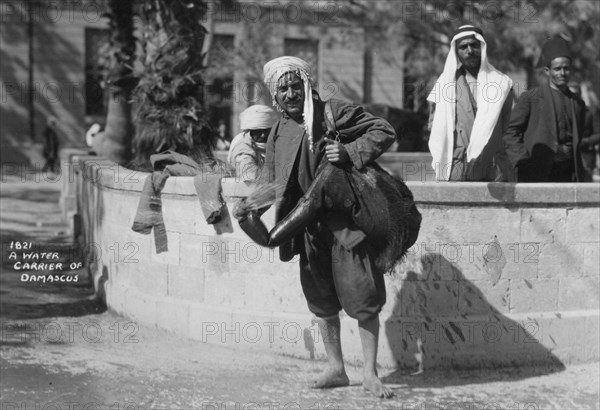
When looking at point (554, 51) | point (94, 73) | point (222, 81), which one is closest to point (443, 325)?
point (554, 51)

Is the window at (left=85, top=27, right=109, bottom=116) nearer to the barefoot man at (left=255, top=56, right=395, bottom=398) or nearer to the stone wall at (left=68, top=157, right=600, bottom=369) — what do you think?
the stone wall at (left=68, top=157, right=600, bottom=369)

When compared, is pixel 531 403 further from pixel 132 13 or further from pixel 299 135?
pixel 132 13

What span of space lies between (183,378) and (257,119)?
213 centimetres

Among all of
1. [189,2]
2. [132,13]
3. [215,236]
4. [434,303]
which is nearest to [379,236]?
[434,303]

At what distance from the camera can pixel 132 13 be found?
1485 cm

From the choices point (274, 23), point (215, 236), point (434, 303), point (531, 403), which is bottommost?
point (531, 403)

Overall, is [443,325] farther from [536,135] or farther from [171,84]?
[171,84]

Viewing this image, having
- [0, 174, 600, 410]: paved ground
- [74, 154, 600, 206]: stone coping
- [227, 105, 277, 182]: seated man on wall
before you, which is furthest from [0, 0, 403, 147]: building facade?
[74, 154, 600, 206]: stone coping

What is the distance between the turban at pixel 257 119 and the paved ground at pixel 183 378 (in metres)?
1.70

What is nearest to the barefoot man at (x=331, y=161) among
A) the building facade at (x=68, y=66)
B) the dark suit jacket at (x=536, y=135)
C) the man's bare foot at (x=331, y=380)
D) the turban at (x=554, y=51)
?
the man's bare foot at (x=331, y=380)

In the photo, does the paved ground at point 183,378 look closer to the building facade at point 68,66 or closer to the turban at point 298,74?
the turban at point 298,74

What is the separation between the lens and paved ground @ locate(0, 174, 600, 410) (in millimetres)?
5711

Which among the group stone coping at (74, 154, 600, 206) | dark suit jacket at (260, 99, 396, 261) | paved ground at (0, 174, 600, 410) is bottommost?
paved ground at (0, 174, 600, 410)

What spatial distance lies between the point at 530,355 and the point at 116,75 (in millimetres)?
7544
